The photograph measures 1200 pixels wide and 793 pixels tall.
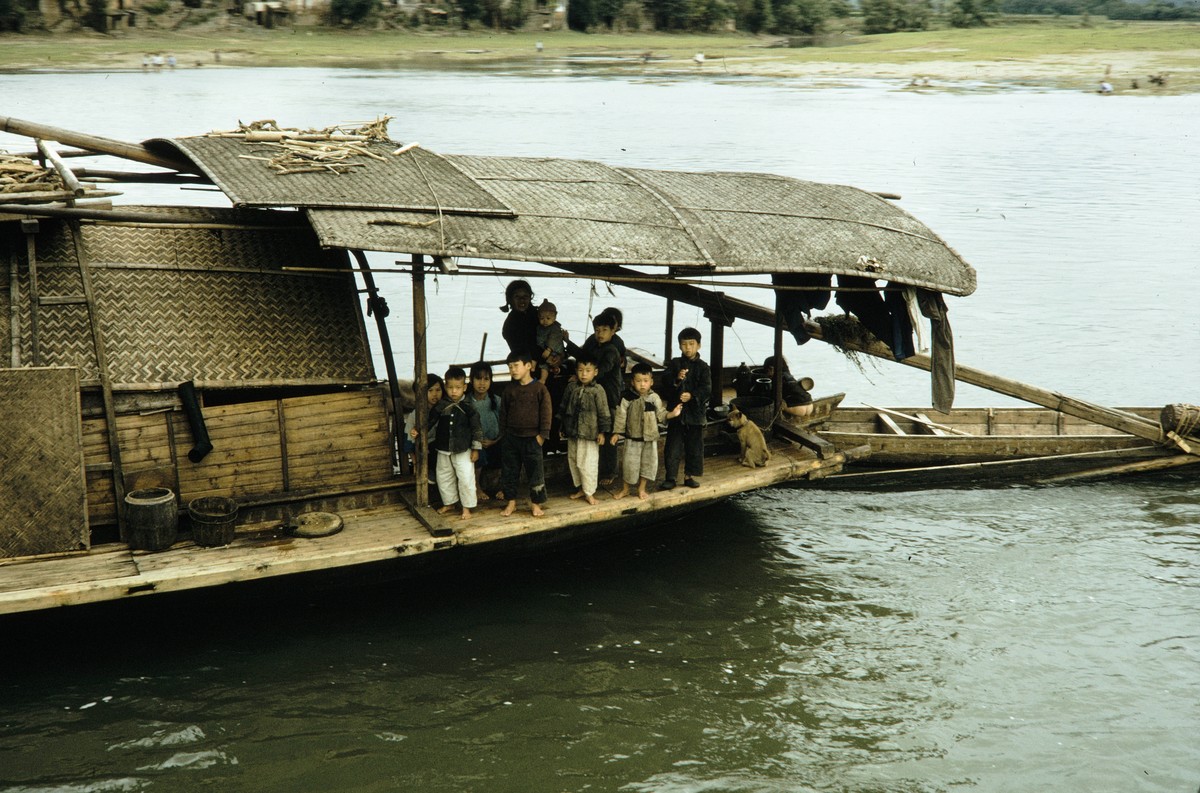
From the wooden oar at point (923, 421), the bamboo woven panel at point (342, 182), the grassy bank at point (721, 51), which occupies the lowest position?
the wooden oar at point (923, 421)

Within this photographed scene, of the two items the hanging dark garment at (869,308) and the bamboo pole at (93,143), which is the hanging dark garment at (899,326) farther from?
the bamboo pole at (93,143)

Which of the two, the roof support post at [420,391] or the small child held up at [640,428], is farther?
the small child held up at [640,428]

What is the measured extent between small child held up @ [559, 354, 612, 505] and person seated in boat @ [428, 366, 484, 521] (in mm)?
711

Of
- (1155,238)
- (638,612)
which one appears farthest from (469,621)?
(1155,238)

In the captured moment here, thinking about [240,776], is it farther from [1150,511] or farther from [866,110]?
[866,110]

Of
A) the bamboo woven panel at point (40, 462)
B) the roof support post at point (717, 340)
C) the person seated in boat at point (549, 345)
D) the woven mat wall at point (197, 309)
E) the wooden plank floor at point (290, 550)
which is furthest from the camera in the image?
the roof support post at point (717, 340)

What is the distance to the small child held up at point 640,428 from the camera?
8398 mm

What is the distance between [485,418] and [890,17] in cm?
5734

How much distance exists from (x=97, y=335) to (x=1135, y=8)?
9409 cm

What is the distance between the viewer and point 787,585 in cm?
939

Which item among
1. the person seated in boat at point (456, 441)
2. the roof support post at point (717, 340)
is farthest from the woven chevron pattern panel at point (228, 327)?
the roof support post at point (717, 340)

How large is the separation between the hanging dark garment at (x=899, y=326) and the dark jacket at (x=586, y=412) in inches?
102

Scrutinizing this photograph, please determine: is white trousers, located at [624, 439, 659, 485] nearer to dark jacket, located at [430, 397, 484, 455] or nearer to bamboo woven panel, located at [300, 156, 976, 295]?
dark jacket, located at [430, 397, 484, 455]

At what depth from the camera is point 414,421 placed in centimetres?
824
